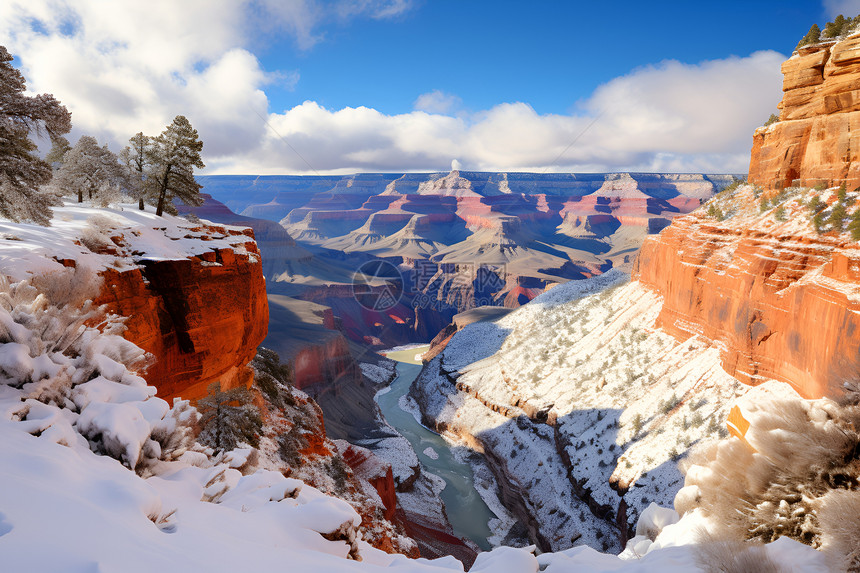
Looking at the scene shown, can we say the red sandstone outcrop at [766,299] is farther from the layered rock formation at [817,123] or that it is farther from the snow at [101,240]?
the snow at [101,240]

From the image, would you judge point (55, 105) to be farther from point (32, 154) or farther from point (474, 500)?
point (474, 500)

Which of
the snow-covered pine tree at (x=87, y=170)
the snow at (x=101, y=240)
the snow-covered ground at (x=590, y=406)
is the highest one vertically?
the snow-covered pine tree at (x=87, y=170)

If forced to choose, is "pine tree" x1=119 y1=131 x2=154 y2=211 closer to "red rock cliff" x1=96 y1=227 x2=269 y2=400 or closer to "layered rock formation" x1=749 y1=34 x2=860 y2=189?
"red rock cliff" x1=96 y1=227 x2=269 y2=400

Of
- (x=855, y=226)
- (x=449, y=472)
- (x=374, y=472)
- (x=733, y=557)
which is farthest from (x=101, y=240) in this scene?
(x=449, y=472)

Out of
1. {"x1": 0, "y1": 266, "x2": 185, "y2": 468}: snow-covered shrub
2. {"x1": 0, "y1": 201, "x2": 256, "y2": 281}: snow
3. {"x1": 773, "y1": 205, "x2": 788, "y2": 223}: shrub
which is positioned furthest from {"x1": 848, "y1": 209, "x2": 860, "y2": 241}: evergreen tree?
{"x1": 0, "y1": 201, "x2": 256, "y2": 281}: snow

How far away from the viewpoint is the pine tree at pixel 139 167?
18031mm

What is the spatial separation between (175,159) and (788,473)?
22.1m

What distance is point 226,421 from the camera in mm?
13070

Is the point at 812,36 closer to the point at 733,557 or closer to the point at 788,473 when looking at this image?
the point at 788,473

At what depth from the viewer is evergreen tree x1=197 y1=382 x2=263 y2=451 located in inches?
498

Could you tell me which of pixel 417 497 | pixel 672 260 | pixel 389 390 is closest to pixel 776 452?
pixel 417 497

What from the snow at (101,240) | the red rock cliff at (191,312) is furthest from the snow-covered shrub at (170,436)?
the red rock cliff at (191,312)

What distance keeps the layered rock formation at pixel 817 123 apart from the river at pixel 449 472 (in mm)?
27816

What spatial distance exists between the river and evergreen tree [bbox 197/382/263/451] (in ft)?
55.1
